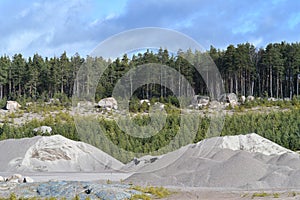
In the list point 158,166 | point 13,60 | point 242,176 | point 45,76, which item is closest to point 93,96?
point 158,166

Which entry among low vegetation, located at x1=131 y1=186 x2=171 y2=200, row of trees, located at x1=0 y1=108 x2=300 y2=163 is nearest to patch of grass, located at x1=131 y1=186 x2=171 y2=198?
low vegetation, located at x1=131 y1=186 x2=171 y2=200

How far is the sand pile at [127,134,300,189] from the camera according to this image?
1730 cm

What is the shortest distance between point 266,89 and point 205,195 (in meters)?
47.2

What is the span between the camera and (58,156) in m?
24.5

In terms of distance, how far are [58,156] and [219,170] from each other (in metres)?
9.20

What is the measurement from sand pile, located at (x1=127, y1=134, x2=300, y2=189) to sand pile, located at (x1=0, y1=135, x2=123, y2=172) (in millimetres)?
3311

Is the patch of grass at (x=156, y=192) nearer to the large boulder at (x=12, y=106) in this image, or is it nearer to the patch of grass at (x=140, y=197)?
the patch of grass at (x=140, y=197)

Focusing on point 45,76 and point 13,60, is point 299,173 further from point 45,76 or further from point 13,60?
point 13,60

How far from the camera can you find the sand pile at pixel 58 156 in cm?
2406

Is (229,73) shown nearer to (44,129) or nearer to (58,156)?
(44,129)

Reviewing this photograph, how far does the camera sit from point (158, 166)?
68.9 feet

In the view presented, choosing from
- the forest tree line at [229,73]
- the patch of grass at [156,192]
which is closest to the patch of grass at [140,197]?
the patch of grass at [156,192]

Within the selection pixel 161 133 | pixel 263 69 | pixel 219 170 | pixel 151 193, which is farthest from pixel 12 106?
pixel 151 193

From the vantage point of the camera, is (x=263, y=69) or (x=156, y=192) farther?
(x=263, y=69)
